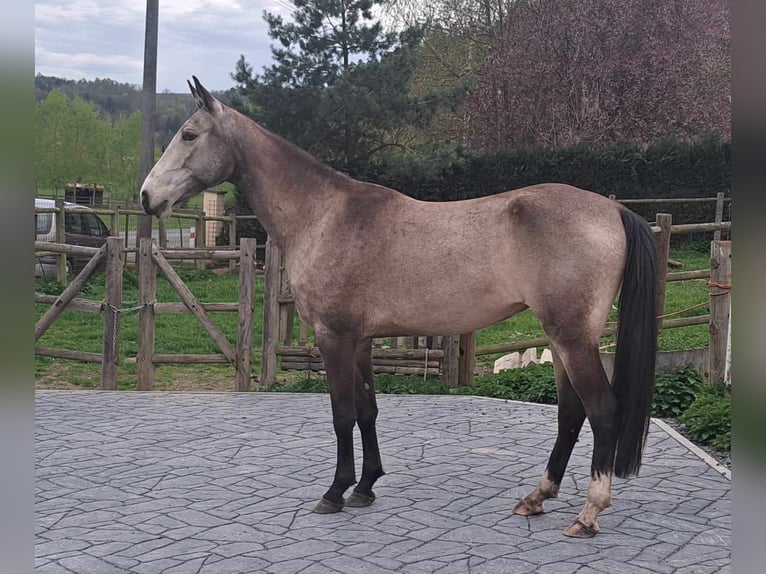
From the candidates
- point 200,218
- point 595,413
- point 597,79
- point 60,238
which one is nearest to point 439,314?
point 595,413

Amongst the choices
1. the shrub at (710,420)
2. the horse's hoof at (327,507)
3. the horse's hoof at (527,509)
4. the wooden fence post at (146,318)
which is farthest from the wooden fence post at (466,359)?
the horse's hoof at (327,507)

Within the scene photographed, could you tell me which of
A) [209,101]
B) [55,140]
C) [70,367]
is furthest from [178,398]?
[55,140]

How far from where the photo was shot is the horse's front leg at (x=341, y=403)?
3.55 meters

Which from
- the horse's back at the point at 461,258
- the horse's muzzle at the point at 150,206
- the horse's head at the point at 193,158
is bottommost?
the horse's back at the point at 461,258

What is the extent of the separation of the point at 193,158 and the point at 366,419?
65.7 inches

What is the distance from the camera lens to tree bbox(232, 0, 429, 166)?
11711 mm

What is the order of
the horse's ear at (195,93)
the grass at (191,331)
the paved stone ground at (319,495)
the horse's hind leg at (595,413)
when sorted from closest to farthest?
the paved stone ground at (319,495), the horse's hind leg at (595,413), the horse's ear at (195,93), the grass at (191,331)

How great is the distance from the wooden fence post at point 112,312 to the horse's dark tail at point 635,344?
4.99m

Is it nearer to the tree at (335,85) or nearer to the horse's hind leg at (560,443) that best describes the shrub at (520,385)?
the horse's hind leg at (560,443)

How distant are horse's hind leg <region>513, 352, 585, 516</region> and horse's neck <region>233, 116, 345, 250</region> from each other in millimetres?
1493

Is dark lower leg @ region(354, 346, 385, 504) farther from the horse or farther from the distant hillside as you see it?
the distant hillside

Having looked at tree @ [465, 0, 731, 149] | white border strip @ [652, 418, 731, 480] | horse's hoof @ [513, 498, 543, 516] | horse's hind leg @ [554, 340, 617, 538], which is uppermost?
tree @ [465, 0, 731, 149]

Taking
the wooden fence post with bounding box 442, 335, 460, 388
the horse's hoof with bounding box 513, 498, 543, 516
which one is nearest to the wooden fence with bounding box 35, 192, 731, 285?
the wooden fence post with bounding box 442, 335, 460, 388

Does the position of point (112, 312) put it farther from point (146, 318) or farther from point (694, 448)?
point (694, 448)
